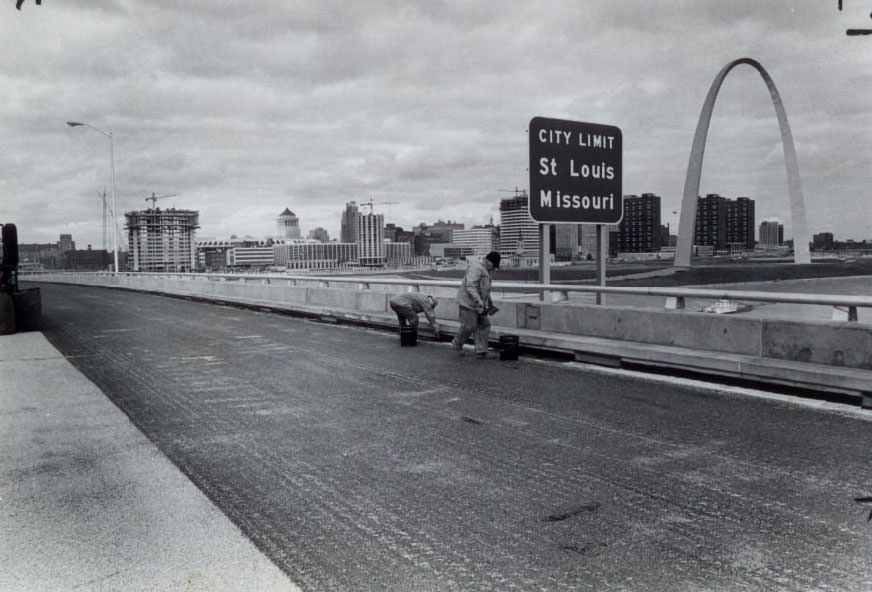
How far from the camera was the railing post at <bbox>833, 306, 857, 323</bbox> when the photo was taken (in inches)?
349

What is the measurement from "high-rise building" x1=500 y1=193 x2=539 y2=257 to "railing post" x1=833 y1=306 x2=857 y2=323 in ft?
234

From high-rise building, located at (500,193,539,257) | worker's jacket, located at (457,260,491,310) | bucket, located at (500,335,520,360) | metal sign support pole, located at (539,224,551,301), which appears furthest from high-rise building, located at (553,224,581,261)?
bucket, located at (500,335,520,360)

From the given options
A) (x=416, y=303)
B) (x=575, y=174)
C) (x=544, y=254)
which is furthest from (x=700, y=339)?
(x=416, y=303)

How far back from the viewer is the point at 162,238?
149 metres

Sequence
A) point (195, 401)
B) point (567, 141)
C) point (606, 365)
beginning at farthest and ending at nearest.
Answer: point (567, 141), point (606, 365), point (195, 401)

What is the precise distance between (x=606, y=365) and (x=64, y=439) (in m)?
7.75

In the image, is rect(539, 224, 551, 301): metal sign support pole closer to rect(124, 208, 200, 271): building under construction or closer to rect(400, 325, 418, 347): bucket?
rect(400, 325, 418, 347): bucket

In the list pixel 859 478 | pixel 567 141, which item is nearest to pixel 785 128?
pixel 567 141

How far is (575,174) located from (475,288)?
421 centimetres

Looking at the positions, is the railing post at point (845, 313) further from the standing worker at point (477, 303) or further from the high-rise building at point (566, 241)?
the high-rise building at point (566, 241)

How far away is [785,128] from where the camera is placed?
Result: 6494 centimetres

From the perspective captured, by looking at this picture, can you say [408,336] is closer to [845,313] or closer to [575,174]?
[575,174]

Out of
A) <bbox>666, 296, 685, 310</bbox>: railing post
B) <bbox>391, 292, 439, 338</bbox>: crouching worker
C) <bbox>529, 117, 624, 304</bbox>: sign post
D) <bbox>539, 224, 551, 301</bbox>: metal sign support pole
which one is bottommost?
<bbox>391, 292, 439, 338</bbox>: crouching worker

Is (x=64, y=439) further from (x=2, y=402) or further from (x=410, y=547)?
(x=410, y=547)
